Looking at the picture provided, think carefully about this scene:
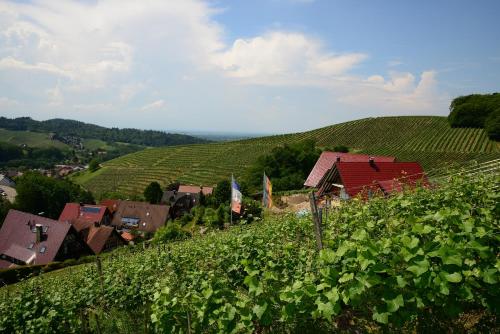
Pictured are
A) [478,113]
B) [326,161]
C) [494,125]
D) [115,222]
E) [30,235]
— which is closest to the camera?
[30,235]

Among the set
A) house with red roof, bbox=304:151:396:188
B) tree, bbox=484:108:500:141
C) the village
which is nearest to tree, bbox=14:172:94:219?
the village

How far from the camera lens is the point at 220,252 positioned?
7488mm

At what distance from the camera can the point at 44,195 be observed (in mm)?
70000

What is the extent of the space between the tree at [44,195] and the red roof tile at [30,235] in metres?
26.4

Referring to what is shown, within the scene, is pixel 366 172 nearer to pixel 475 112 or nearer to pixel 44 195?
pixel 475 112

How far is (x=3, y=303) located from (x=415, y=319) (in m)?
7.23

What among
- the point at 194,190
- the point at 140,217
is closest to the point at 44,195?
the point at 140,217

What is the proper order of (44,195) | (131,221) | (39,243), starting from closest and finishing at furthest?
(39,243)
(131,221)
(44,195)

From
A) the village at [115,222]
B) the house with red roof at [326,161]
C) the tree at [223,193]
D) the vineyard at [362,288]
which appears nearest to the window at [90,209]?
the village at [115,222]

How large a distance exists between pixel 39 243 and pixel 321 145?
58878 mm

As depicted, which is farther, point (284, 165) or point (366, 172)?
point (284, 165)

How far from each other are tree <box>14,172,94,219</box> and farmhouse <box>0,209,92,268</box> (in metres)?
28.6

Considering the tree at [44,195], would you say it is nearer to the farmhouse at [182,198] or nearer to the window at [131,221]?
the window at [131,221]

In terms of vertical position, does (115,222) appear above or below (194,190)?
below
